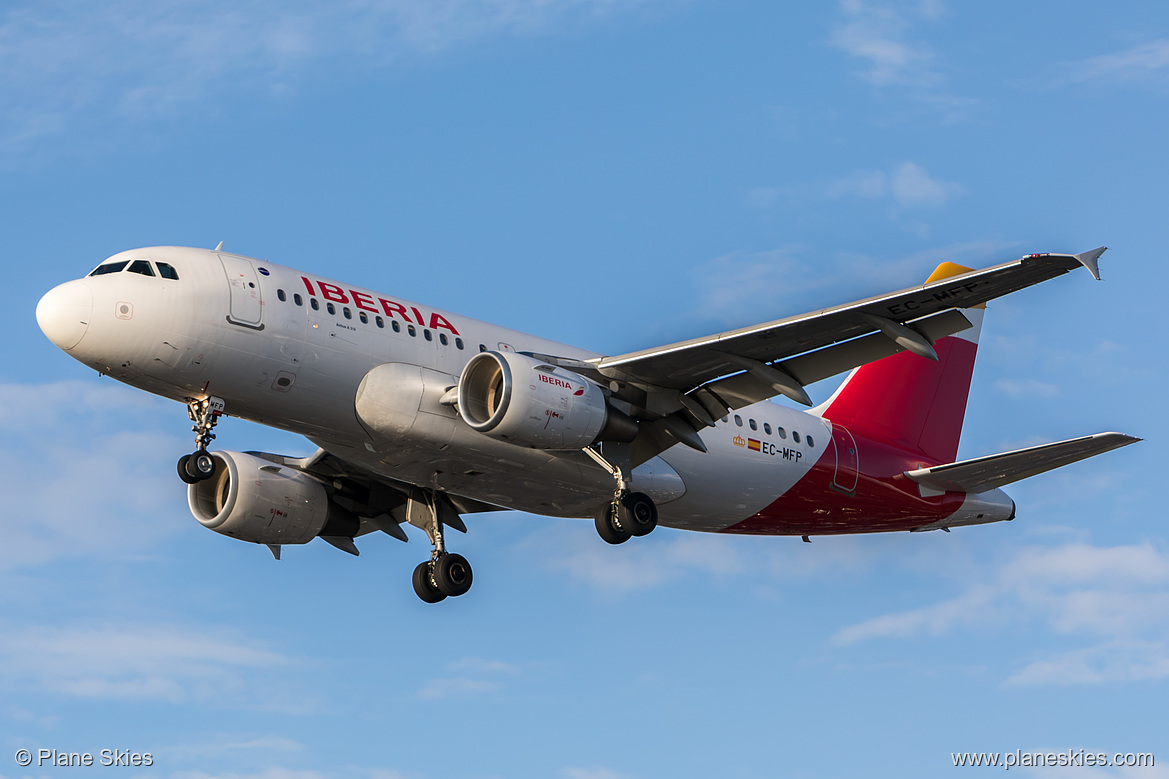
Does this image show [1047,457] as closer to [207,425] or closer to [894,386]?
[894,386]

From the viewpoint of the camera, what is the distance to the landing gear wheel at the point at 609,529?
31.7 meters

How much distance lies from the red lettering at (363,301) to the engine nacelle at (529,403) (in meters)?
2.29

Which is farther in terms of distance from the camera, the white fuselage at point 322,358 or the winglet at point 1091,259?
the white fuselage at point 322,358

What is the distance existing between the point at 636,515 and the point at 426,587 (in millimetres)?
6645

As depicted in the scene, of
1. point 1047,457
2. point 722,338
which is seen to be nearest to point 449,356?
point 722,338

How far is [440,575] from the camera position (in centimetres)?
3544

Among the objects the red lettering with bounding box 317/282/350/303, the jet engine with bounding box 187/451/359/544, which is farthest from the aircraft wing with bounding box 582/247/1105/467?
A: the jet engine with bounding box 187/451/359/544

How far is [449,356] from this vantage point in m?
30.6

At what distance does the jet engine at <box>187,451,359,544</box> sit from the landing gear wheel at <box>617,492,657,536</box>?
8486mm

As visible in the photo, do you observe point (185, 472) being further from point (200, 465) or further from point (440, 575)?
point (440, 575)

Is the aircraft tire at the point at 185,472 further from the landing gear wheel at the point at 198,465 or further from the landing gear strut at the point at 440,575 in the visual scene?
the landing gear strut at the point at 440,575

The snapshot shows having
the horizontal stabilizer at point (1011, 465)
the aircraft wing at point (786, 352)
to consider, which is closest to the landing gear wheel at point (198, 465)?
the aircraft wing at point (786, 352)

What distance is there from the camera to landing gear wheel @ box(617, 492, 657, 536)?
103 feet

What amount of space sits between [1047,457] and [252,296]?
17773mm
